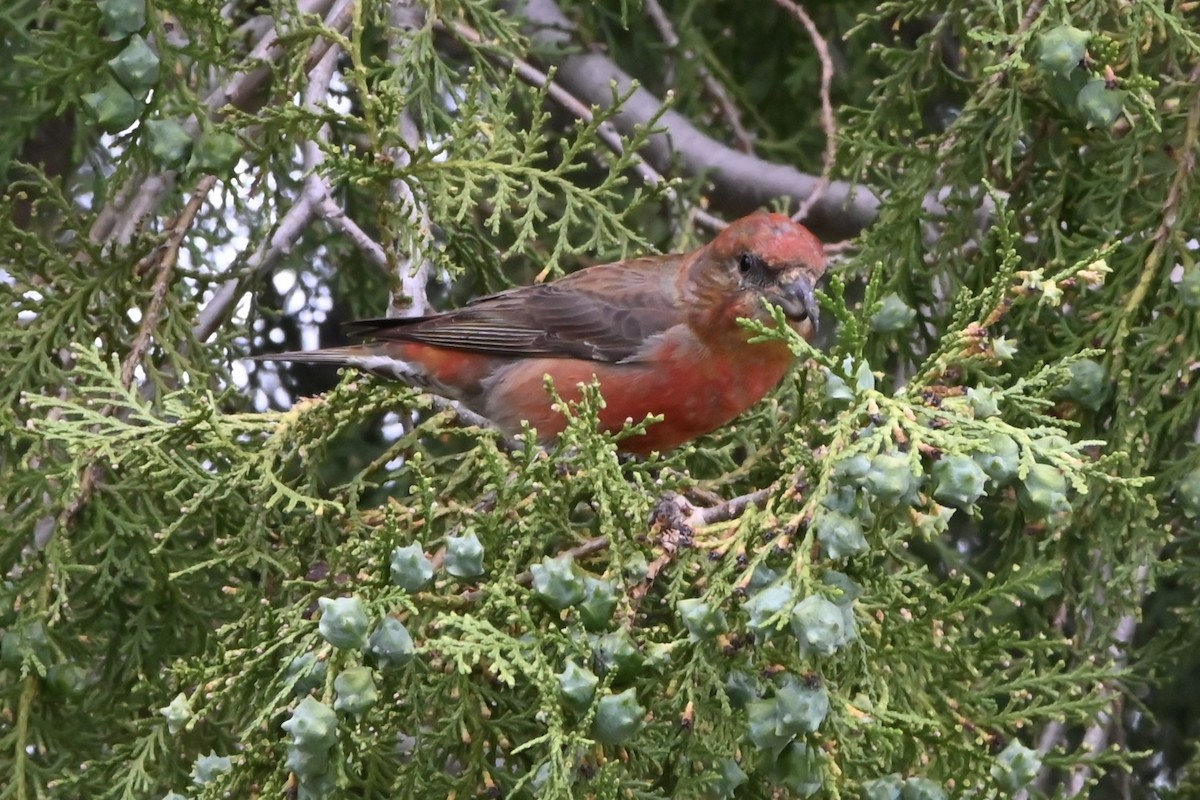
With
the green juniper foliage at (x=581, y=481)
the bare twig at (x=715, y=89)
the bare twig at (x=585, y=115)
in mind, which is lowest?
the green juniper foliage at (x=581, y=481)

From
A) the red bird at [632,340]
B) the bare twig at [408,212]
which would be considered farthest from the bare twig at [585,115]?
the red bird at [632,340]

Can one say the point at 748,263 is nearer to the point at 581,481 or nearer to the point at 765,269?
the point at 765,269

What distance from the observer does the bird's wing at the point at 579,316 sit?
13.2 ft

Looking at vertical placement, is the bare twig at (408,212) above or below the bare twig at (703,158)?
below

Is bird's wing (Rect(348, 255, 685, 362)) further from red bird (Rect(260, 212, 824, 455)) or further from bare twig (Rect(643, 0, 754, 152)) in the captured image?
bare twig (Rect(643, 0, 754, 152))

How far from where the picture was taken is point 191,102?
3.22 m

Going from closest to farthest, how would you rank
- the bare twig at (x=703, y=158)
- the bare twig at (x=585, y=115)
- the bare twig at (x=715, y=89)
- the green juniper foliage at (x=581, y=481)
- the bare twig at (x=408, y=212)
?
1. the green juniper foliage at (x=581, y=481)
2. the bare twig at (x=408, y=212)
3. the bare twig at (x=585, y=115)
4. the bare twig at (x=703, y=158)
5. the bare twig at (x=715, y=89)

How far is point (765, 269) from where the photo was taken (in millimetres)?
3688

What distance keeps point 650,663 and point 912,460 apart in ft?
1.73

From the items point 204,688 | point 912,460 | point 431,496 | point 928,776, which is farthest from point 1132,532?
point 204,688

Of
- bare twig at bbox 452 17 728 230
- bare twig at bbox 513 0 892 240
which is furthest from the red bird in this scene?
bare twig at bbox 513 0 892 240

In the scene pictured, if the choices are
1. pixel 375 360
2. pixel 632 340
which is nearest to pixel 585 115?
pixel 632 340

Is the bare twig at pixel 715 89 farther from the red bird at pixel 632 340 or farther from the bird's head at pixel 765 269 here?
the bird's head at pixel 765 269

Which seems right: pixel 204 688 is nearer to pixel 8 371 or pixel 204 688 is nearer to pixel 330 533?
pixel 330 533
